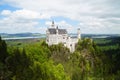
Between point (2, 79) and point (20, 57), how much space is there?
8103 mm

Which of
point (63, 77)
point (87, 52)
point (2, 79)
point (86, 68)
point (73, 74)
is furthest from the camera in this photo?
point (87, 52)

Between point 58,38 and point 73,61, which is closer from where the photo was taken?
point 73,61

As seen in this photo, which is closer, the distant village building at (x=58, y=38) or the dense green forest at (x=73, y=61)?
the dense green forest at (x=73, y=61)

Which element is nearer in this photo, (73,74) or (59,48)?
(73,74)

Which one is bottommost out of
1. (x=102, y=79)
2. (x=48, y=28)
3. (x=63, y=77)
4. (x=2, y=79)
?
(x=102, y=79)

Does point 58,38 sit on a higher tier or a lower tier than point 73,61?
higher

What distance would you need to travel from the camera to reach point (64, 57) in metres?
104

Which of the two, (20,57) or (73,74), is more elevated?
(20,57)

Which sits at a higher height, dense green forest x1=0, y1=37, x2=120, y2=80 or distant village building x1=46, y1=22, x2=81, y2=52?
distant village building x1=46, y1=22, x2=81, y2=52

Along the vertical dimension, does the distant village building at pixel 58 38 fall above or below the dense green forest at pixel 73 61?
above

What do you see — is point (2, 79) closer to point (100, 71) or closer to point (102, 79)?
point (102, 79)

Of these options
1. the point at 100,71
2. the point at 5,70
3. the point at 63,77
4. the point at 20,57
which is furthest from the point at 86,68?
the point at 5,70

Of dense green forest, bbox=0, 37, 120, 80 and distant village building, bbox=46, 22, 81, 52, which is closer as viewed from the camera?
dense green forest, bbox=0, 37, 120, 80

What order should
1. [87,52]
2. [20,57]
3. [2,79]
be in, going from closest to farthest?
[2,79] → [20,57] → [87,52]
